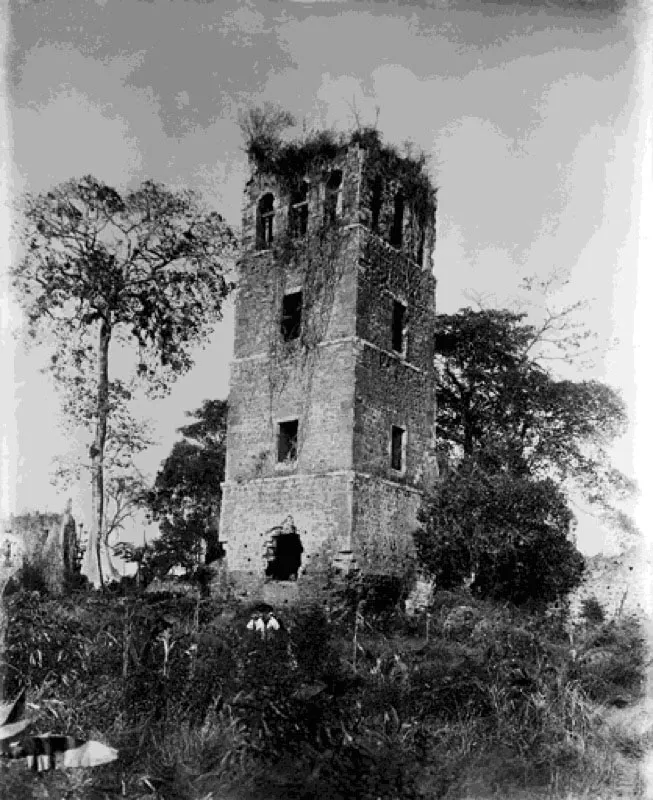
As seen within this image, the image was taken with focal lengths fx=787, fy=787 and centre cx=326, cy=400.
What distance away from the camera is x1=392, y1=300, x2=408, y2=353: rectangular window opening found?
63.6ft

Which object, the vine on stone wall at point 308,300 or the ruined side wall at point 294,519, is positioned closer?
the ruined side wall at point 294,519

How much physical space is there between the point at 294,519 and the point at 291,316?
492 cm

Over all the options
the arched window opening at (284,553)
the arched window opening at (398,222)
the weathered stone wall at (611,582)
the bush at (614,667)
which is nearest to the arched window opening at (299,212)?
the arched window opening at (398,222)

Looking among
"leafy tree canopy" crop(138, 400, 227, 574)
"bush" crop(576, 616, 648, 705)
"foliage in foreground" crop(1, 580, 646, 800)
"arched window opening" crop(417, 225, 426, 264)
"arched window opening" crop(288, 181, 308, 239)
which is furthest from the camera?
"leafy tree canopy" crop(138, 400, 227, 574)

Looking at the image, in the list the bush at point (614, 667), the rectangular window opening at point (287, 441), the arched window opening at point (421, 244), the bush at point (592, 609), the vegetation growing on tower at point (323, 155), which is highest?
the vegetation growing on tower at point (323, 155)

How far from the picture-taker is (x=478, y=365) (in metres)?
24.6

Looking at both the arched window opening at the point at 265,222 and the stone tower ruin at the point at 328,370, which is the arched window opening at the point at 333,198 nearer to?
the stone tower ruin at the point at 328,370

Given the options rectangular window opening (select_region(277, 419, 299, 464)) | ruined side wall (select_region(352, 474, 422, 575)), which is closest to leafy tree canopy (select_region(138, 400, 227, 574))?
rectangular window opening (select_region(277, 419, 299, 464))

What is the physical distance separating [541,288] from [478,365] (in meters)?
4.25

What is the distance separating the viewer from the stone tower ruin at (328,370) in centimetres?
1702

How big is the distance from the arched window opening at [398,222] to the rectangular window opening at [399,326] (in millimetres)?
1642

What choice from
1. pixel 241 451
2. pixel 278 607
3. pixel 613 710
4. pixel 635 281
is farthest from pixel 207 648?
pixel 241 451

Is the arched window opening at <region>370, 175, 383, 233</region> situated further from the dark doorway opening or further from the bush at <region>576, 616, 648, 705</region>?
the bush at <region>576, 616, 648, 705</region>

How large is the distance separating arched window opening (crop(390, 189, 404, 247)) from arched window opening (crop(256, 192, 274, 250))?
3067mm
